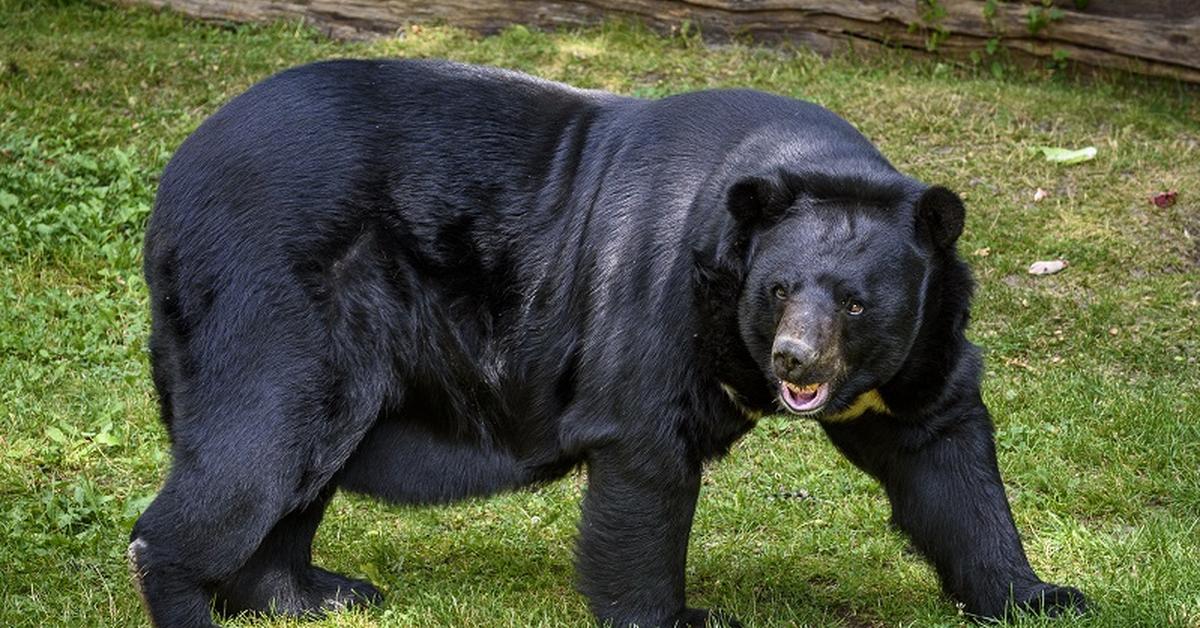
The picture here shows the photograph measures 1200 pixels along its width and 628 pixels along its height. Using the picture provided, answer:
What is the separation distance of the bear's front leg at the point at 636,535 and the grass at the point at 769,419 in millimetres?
280

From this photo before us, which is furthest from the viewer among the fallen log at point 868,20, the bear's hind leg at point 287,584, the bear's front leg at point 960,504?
the fallen log at point 868,20

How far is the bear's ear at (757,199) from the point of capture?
4.76 metres

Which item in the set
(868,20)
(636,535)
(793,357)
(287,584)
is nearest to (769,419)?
(636,535)

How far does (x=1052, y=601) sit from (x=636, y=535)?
4.35 feet

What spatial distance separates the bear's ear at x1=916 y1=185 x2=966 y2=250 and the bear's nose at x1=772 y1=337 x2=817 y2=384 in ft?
1.83

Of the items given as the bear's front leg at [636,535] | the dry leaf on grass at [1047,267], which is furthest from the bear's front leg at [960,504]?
the dry leaf on grass at [1047,267]

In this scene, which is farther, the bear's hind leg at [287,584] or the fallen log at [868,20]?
the fallen log at [868,20]

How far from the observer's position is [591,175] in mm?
5359

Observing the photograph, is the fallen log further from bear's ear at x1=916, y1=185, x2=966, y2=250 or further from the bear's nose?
the bear's nose

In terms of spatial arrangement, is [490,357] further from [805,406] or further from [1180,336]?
[1180,336]

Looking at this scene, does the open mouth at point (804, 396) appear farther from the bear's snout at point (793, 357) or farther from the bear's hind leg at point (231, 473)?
the bear's hind leg at point (231, 473)

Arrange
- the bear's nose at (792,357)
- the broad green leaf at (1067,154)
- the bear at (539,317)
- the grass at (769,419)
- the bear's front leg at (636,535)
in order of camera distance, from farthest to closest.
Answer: the broad green leaf at (1067,154) → the grass at (769,419) → the bear's front leg at (636,535) → the bear at (539,317) → the bear's nose at (792,357)

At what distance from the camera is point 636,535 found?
5.11 metres

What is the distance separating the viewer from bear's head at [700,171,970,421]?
4.72m
